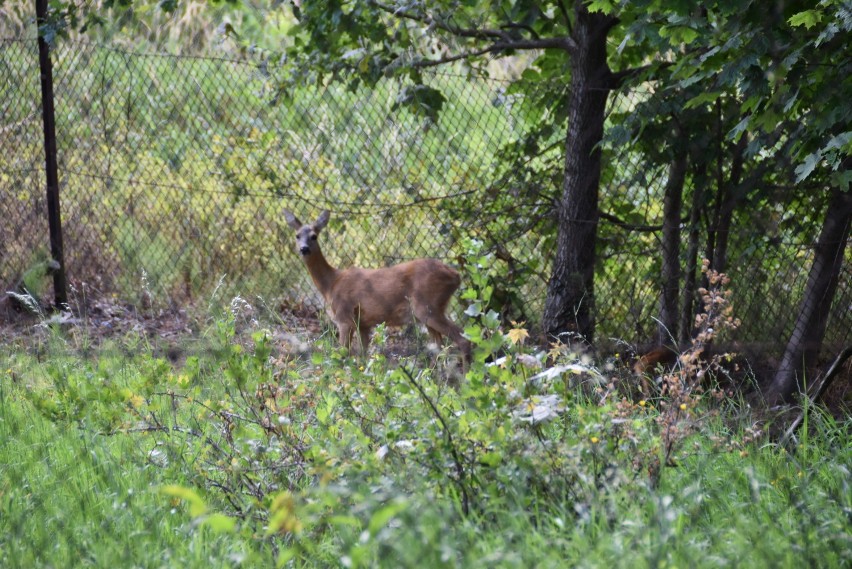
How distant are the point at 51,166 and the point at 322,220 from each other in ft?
6.97

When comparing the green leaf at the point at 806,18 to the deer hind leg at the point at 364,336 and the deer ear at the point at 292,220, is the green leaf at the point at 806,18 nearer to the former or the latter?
the deer hind leg at the point at 364,336

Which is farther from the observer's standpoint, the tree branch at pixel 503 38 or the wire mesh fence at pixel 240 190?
the wire mesh fence at pixel 240 190

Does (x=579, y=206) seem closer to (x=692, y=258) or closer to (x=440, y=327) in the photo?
(x=692, y=258)

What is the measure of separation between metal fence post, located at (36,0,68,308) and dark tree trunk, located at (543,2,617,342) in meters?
3.86

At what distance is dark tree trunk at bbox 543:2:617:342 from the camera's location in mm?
6828

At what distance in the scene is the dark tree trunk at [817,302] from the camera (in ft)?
19.3

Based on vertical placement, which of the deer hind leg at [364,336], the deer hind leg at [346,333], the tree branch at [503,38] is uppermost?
the tree branch at [503,38]

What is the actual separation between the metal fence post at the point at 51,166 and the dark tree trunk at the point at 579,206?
12.6ft

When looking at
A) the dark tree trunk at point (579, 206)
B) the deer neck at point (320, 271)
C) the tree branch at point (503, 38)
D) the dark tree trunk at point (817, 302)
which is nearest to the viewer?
the dark tree trunk at point (817, 302)

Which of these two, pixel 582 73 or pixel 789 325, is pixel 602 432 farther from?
pixel 582 73

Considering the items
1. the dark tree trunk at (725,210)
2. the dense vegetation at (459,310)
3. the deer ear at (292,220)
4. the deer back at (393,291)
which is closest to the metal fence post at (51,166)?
the dense vegetation at (459,310)

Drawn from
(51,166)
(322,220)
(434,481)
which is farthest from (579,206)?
(51,166)

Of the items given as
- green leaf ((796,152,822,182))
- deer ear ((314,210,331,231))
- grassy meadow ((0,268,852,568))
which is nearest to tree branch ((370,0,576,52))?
deer ear ((314,210,331,231))

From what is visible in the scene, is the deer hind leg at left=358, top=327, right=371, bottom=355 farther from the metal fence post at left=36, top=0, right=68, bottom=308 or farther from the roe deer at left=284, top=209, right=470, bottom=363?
the metal fence post at left=36, top=0, right=68, bottom=308
